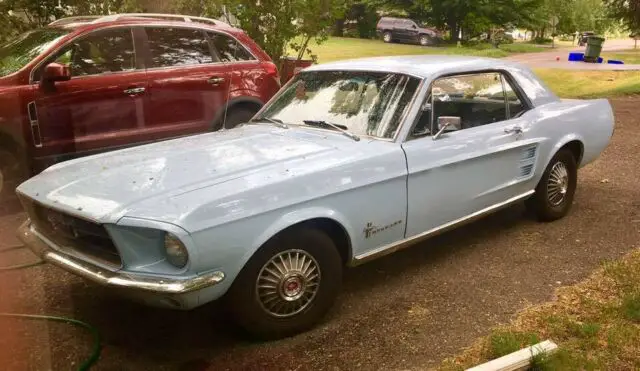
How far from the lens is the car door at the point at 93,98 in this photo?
19.5 ft

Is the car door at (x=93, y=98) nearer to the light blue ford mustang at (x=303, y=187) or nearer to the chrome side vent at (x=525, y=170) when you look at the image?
the light blue ford mustang at (x=303, y=187)

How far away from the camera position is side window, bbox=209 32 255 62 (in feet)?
23.8

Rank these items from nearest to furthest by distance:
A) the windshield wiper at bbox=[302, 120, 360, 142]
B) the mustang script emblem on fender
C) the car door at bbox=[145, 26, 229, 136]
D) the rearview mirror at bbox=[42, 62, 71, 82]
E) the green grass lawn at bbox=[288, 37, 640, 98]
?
1. the mustang script emblem on fender
2. the windshield wiper at bbox=[302, 120, 360, 142]
3. the rearview mirror at bbox=[42, 62, 71, 82]
4. the car door at bbox=[145, 26, 229, 136]
5. the green grass lawn at bbox=[288, 37, 640, 98]

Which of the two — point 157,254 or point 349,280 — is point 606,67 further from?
point 157,254

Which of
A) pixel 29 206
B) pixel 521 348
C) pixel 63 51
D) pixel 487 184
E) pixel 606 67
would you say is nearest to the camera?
pixel 521 348

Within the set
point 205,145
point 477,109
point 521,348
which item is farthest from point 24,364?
point 477,109

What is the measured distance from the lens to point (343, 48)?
38.6ft

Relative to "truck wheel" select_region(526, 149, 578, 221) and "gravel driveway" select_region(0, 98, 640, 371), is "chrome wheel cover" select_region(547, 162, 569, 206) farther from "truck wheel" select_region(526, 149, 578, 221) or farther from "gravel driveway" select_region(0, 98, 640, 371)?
"gravel driveway" select_region(0, 98, 640, 371)

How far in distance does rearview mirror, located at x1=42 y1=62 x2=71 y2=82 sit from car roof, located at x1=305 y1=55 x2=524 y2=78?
251 cm

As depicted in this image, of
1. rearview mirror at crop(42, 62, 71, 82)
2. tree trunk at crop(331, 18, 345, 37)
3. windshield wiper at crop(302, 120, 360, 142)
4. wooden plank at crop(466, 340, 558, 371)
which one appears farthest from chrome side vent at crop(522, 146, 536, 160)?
tree trunk at crop(331, 18, 345, 37)

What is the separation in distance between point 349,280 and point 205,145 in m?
1.39

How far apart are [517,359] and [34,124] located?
494 cm

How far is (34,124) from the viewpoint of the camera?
5820mm

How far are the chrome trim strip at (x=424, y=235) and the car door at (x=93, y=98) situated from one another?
3688 millimetres
